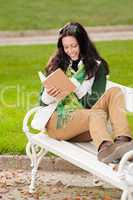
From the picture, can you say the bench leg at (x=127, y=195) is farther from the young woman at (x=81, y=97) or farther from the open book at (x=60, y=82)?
the open book at (x=60, y=82)

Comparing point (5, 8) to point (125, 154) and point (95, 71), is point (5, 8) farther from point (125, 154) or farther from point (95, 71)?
point (125, 154)

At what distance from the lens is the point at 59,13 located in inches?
764

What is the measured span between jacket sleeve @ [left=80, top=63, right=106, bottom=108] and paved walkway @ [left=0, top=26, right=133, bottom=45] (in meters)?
9.16

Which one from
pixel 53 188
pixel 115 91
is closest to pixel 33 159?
pixel 53 188

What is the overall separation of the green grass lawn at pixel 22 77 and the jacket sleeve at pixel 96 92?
105 centimetres

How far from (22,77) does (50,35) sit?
6494 millimetres

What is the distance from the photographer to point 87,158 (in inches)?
216

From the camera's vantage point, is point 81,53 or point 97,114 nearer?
point 97,114

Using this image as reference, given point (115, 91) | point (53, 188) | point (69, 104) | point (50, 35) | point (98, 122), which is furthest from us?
point (50, 35)

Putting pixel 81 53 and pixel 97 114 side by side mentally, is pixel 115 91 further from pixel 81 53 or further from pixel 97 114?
pixel 81 53

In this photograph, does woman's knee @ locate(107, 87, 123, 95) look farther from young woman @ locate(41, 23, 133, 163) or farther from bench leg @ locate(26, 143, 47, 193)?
bench leg @ locate(26, 143, 47, 193)

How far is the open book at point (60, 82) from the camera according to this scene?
5.87m

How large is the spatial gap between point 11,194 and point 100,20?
42.3 ft

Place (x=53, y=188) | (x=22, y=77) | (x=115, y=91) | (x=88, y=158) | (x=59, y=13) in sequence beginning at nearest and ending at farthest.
A: (x=88, y=158) < (x=115, y=91) < (x=53, y=188) < (x=22, y=77) < (x=59, y=13)
